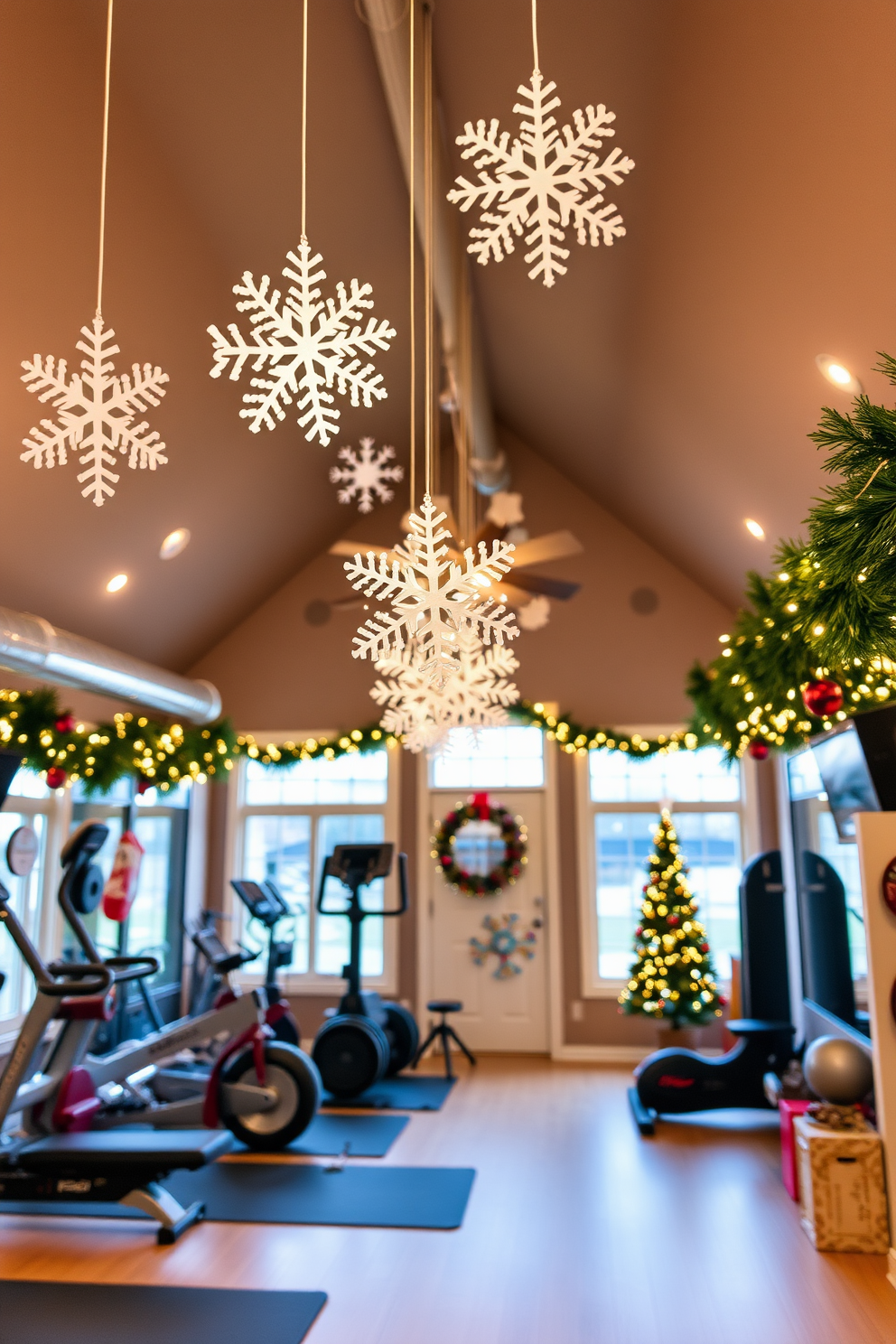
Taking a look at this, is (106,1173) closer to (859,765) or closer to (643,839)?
(859,765)

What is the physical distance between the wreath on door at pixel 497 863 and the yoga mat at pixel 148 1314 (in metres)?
4.40

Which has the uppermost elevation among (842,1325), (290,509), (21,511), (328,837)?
(290,509)

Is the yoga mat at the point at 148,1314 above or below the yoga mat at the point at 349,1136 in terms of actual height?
below

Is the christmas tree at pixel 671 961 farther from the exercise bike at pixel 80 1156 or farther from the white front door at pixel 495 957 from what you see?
the exercise bike at pixel 80 1156

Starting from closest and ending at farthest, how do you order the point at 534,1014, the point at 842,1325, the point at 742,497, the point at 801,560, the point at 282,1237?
the point at 801,560 → the point at 842,1325 → the point at 282,1237 → the point at 742,497 → the point at 534,1014

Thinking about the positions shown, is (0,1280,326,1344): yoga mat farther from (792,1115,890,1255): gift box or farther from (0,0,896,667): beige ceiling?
(0,0,896,667): beige ceiling

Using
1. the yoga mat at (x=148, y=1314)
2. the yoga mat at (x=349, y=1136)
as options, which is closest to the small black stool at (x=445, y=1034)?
the yoga mat at (x=349, y=1136)

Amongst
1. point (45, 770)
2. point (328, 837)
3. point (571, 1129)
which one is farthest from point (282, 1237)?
point (328, 837)

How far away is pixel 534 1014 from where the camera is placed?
26.1ft

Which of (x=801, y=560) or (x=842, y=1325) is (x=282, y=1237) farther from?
(x=801, y=560)

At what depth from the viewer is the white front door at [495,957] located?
26.2 ft

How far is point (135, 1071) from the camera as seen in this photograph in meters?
5.41

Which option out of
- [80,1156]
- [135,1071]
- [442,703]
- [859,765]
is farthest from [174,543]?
[859,765]

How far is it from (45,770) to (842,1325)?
202 inches
